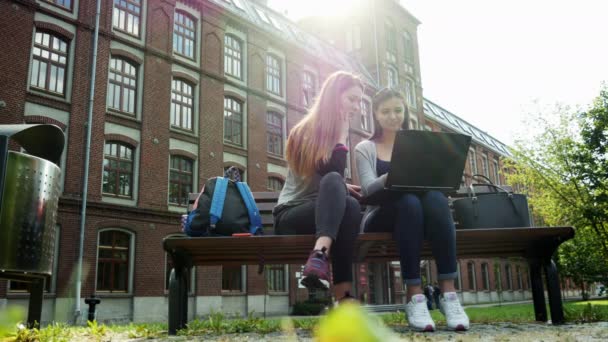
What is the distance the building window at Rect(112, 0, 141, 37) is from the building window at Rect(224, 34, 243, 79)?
4.18 metres

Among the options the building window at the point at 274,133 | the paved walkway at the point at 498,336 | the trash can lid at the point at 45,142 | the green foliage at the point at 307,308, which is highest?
the building window at the point at 274,133

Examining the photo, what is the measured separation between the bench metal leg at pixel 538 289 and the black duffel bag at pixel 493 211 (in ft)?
1.62

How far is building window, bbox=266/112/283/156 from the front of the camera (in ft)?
77.1

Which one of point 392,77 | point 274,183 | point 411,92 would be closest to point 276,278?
point 274,183

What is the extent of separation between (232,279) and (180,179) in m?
4.46

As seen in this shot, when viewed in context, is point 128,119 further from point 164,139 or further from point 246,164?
point 246,164

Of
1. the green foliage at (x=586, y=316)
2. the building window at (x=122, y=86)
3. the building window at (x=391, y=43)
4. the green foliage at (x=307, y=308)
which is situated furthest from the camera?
the building window at (x=391, y=43)

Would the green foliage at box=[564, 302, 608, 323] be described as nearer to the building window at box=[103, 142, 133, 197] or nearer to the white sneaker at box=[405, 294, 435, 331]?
the white sneaker at box=[405, 294, 435, 331]

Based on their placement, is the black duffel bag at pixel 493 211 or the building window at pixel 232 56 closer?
the black duffel bag at pixel 493 211

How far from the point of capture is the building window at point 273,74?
24.2 m

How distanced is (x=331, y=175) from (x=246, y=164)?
1873 cm

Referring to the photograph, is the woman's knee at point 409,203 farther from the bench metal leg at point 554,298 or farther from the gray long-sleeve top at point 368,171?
the bench metal leg at point 554,298

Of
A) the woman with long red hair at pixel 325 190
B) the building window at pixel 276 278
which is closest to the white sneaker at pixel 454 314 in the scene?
the woman with long red hair at pixel 325 190

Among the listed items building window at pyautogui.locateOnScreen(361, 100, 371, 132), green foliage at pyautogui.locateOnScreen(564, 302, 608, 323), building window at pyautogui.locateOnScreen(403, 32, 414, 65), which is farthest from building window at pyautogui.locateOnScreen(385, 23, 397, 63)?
green foliage at pyautogui.locateOnScreen(564, 302, 608, 323)
